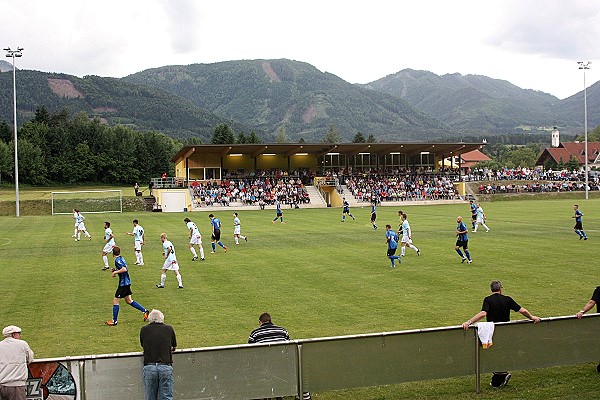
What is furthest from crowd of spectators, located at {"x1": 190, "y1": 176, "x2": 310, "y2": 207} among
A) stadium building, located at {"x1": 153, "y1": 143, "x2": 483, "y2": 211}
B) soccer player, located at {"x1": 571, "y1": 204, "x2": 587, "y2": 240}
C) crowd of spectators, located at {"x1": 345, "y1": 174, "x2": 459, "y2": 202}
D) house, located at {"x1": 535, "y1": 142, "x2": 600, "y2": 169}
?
house, located at {"x1": 535, "y1": 142, "x2": 600, "y2": 169}

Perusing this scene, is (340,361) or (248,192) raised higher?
(248,192)

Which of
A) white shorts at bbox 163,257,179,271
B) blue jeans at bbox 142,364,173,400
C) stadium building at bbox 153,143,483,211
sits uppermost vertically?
stadium building at bbox 153,143,483,211

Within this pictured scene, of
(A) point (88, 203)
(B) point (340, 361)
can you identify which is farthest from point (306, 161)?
(B) point (340, 361)

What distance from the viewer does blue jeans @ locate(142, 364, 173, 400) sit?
919 centimetres

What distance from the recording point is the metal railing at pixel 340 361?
9.26 m

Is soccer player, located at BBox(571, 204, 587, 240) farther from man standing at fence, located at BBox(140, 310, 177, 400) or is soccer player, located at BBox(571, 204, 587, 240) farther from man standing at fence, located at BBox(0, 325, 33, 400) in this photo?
man standing at fence, located at BBox(0, 325, 33, 400)

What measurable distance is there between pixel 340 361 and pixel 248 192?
2496 inches

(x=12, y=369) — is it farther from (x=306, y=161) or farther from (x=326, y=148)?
(x=306, y=161)

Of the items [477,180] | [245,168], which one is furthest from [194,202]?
[477,180]

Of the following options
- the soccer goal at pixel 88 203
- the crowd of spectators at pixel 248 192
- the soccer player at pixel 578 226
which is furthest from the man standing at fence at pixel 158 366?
the soccer goal at pixel 88 203

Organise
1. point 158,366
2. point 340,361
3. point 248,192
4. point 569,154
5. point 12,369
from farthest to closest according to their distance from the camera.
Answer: point 569,154
point 248,192
point 340,361
point 158,366
point 12,369

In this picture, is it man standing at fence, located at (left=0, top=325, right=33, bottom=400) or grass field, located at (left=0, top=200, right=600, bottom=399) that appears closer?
man standing at fence, located at (left=0, top=325, right=33, bottom=400)

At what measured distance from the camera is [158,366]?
9211 mm

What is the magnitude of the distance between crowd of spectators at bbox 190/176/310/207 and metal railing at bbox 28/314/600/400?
59493 millimetres
